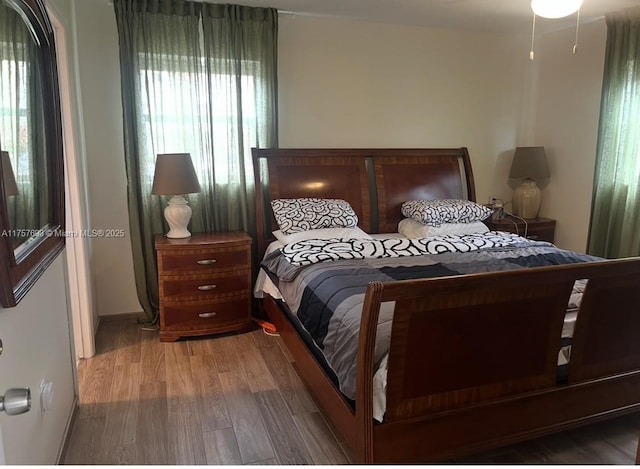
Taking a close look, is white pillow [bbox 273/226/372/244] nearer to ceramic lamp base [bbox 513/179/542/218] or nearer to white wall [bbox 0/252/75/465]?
white wall [bbox 0/252/75/465]

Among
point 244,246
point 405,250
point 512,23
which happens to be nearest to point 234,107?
point 244,246

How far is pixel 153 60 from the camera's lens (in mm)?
3260

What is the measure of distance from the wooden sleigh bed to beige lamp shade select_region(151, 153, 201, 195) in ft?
5.23

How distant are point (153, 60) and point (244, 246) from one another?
147 centimetres

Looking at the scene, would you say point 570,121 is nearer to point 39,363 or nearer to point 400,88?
point 400,88

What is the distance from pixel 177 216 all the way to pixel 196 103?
2.80ft

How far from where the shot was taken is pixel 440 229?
3512mm

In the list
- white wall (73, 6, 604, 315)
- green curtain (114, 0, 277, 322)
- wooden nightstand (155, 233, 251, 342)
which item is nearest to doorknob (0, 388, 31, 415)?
wooden nightstand (155, 233, 251, 342)

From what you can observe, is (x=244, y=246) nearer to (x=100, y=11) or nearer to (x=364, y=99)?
(x=364, y=99)

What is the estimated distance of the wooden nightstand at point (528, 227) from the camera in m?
3.97

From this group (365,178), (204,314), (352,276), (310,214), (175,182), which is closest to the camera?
(352,276)

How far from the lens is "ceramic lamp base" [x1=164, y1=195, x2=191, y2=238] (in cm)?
325
